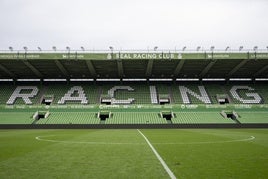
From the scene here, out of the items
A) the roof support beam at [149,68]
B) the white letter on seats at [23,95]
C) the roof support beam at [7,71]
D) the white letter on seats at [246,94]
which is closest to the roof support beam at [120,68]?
the roof support beam at [149,68]

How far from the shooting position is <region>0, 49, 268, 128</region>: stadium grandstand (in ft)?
151

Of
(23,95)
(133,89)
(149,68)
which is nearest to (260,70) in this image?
(149,68)

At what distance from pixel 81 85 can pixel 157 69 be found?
14.7m

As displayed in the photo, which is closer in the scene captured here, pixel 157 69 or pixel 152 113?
pixel 152 113

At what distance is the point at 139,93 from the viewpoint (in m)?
54.6

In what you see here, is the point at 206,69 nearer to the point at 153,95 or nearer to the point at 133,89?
the point at 153,95

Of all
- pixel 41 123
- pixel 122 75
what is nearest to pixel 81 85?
pixel 122 75

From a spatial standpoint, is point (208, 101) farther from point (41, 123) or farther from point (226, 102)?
point (41, 123)

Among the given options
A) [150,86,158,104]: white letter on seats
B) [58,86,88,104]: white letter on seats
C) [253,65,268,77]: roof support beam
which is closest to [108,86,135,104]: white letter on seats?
[150,86,158,104]: white letter on seats

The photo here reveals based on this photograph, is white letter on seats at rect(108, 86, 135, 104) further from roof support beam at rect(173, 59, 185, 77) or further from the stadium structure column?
roof support beam at rect(173, 59, 185, 77)

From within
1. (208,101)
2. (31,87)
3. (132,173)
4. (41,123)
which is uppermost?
(31,87)

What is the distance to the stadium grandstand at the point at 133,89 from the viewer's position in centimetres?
4612

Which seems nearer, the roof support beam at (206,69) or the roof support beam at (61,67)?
the roof support beam at (61,67)

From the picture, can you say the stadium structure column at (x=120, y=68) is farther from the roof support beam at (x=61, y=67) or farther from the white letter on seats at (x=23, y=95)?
the white letter on seats at (x=23, y=95)
